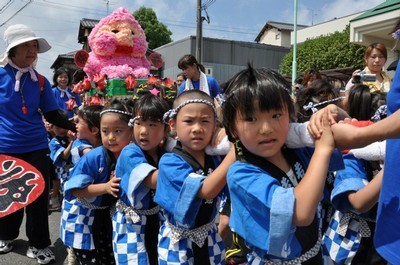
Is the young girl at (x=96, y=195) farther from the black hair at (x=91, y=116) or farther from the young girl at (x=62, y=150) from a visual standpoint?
the young girl at (x=62, y=150)

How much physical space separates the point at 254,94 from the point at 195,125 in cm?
63

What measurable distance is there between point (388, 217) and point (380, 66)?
321 centimetres

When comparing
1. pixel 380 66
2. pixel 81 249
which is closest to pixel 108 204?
pixel 81 249

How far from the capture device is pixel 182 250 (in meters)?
1.99

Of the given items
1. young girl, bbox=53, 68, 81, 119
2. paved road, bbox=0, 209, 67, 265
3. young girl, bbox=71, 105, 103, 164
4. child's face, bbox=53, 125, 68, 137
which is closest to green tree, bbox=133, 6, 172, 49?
young girl, bbox=53, 68, 81, 119

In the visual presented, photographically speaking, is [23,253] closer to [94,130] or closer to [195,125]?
[94,130]

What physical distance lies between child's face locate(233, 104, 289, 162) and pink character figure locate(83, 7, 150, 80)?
323cm

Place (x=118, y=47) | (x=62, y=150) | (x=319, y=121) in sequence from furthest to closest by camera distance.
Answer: (x=118, y=47) < (x=62, y=150) < (x=319, y=121)

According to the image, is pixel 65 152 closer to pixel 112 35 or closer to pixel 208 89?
pixel 112 35

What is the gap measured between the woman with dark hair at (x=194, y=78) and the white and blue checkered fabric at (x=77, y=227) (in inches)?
99.9

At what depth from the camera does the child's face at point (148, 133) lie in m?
2.32

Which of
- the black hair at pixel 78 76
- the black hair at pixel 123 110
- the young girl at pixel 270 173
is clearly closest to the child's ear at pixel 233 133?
the young girl at pixel 270 173

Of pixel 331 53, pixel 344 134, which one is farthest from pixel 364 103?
pixel 331 53

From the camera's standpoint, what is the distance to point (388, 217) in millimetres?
1207
